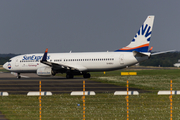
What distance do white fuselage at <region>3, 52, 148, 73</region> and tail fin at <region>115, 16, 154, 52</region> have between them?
6.61 feet

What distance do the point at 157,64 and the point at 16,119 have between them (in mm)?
113043

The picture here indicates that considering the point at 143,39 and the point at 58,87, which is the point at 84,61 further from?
the point at 58,87

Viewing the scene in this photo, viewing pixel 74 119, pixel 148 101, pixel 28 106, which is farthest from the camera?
pixel 148 101

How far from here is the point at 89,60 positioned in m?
42.4

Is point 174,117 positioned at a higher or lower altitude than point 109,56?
lower

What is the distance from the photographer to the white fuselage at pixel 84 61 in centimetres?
4112

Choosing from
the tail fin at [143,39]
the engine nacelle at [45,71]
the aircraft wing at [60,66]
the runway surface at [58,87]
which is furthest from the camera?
the tail fin at [143,39]

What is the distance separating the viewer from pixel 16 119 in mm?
12875

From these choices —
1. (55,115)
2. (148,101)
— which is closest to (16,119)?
(55,115)

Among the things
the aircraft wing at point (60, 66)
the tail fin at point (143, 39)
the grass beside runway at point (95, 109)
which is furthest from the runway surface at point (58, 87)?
the tail fin at point (143, 39)

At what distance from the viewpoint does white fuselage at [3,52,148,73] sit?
135ft

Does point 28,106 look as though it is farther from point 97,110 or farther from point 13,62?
point 13,62

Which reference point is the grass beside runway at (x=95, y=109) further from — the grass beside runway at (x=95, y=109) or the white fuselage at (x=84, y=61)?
the white fuselage at (x=84, y=61)

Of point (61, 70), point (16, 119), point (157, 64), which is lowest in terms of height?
point (16, 119)
